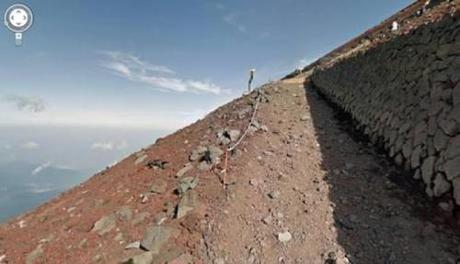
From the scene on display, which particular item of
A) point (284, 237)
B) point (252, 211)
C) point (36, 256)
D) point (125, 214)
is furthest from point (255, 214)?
point (36, 256)

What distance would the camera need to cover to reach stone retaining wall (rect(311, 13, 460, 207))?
7.67 metres

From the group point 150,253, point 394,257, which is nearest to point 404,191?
point 394,257

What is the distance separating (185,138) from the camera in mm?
16234

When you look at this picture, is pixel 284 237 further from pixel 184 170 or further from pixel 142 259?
pixel 184 170

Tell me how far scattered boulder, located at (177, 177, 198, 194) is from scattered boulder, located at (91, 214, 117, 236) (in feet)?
6.91

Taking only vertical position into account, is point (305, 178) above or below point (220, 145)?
below

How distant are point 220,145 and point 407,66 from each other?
697 cm

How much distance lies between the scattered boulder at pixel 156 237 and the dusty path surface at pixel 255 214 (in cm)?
3

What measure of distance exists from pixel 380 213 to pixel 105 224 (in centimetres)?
758

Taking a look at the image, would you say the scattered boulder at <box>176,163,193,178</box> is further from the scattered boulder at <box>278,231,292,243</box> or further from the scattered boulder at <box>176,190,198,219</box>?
the scattered boulder at <box>278,231,292,243</box>

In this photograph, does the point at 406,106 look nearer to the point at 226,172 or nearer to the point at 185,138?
the point at 226,172

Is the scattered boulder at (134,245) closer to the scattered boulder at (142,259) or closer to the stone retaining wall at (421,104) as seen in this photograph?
the scattered boulder at (142,259)

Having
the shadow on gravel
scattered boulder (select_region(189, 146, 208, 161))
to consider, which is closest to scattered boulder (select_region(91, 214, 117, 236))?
scattered boulder (select_region(189, 146, 208, 161))

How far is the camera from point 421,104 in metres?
9.47
